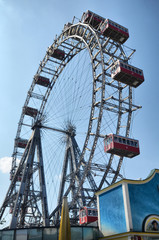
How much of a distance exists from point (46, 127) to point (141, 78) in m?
15.3

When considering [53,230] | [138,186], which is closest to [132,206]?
[138,186]

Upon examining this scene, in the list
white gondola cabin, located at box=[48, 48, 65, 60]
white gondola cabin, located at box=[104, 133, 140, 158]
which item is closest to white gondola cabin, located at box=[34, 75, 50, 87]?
white gondola cabin, located at box=[48, 48, 65, 60]

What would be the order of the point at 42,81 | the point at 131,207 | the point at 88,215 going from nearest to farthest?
the point at 131,207
the point at 88,215
the point at 42,81

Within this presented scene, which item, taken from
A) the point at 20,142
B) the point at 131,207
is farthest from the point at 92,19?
the point at 20,142

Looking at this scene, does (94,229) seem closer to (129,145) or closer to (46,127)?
(129,145)

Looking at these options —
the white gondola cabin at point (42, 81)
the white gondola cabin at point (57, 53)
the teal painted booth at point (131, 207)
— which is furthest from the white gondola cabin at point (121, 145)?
the white gondola cabin at point (42, 81)

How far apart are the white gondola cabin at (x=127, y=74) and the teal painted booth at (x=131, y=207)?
14.1 m

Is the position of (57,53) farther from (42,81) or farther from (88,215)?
(88,215)

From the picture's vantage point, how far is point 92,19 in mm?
34281

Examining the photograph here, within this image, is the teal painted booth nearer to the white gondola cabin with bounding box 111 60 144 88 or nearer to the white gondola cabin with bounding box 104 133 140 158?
the white gondola cabin with bounding box 104 133 140 158

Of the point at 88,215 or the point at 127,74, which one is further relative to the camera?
the point at 127,74

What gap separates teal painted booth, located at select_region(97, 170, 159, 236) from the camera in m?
15.8

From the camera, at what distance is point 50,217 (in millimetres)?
32969

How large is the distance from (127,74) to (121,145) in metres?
7.95
